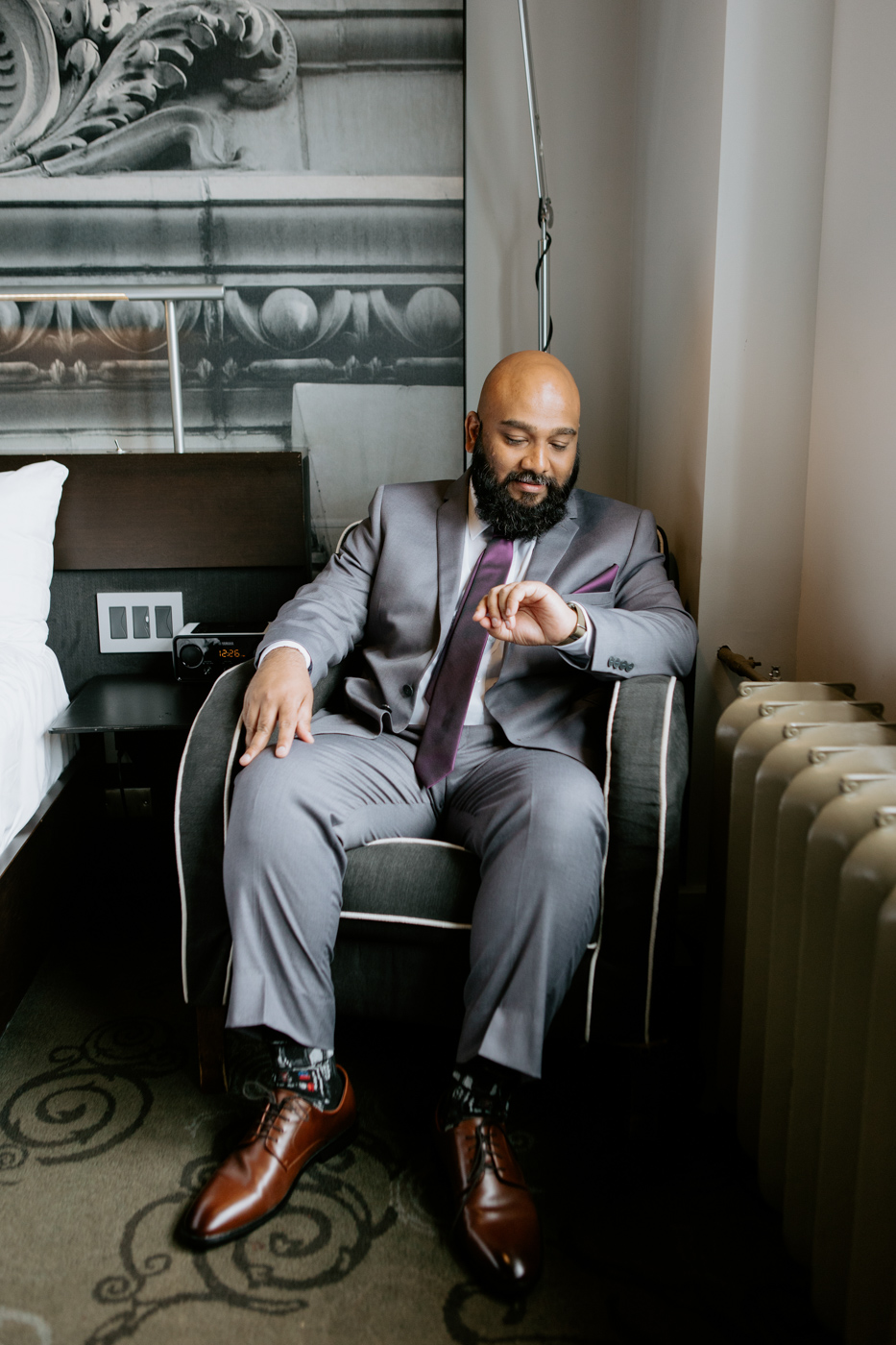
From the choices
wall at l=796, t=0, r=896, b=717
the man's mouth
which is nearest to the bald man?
the man's mouth

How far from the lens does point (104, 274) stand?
2123 mm

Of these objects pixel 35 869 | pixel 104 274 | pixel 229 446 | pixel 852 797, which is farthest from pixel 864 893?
pixel 104 274

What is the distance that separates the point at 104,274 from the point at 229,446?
1.57 ft

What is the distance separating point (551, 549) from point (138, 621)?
103 centimetres

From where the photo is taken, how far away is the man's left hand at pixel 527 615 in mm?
1319

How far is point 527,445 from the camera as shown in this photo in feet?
5.13

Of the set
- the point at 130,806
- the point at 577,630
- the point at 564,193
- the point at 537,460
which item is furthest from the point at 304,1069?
the point at 564,193

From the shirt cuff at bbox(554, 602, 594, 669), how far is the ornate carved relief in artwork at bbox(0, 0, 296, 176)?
4.86ft

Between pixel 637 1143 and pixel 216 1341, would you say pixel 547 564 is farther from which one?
pixel 216 1341

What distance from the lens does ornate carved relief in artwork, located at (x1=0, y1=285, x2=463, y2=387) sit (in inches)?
83.6

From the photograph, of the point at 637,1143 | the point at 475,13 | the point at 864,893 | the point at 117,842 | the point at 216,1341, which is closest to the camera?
the point at 864,893

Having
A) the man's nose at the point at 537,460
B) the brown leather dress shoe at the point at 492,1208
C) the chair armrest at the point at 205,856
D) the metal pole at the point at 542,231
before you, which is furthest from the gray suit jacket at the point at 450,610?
the brown leather dress shoe at the point at 492,1208

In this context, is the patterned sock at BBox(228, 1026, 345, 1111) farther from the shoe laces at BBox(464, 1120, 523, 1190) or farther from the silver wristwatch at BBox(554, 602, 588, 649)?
the silver wristwatch at BBox(554, 602, 588, 649)

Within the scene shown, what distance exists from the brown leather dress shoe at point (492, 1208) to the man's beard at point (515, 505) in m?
0.92
